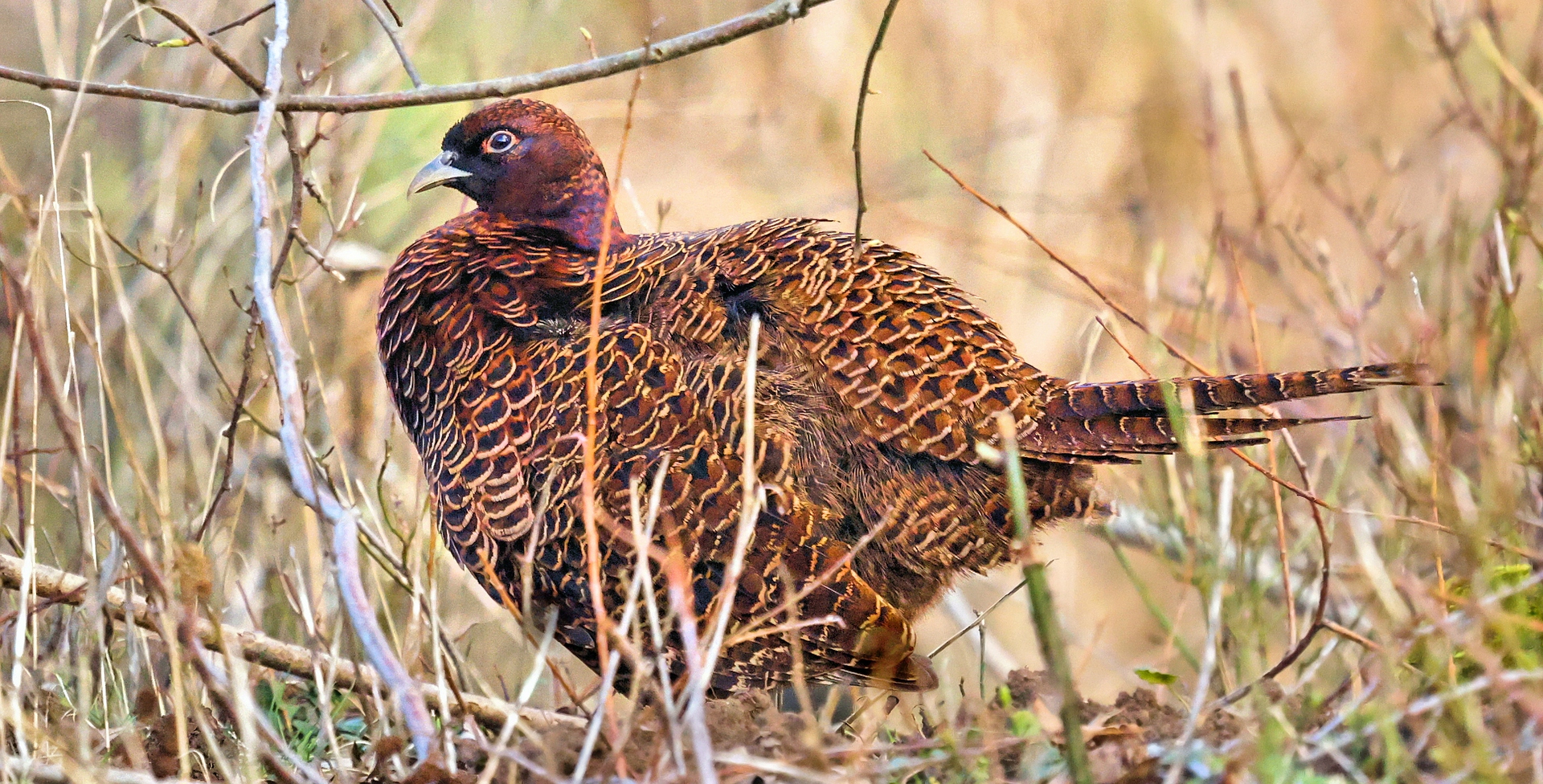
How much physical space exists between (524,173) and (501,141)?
0.11m

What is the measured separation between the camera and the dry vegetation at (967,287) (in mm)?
2129

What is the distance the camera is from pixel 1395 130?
7734 mm

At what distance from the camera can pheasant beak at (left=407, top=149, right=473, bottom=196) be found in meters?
3.58

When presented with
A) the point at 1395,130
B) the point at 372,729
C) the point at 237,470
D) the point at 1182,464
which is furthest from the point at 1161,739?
the point at 1395,130

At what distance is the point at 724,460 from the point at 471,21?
3813 mm

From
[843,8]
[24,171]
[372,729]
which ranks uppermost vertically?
[843,8]

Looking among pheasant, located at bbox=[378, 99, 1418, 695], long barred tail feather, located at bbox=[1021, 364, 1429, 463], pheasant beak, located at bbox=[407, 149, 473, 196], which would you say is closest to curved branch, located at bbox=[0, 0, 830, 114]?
pheasant, located at bbox=[378, 99, 1418, 695]

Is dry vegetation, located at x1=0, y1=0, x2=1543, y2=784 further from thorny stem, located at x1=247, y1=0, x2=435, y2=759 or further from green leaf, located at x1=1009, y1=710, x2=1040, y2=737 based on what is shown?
thorny stem, located at x1=247, y1=0, x2=435, y2=759

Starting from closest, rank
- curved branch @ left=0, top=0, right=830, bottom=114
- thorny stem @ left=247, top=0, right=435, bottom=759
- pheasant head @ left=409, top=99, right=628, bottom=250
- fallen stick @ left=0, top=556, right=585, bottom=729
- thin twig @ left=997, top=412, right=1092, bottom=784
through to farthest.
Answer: thin twig @ left=997, top=412, right=1092, bottom=784 < thorny stem @ left=247, top=0, right=435, bottom=759 < curved branch @ left=0, top=0, right=830, bottom=114 < fallen stick @ left=0, top=556, right=585, bottom=729 < pheasant head @ left=409, top=99, right=628, bottom=250

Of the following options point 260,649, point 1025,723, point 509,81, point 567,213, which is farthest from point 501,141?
point 1025,723

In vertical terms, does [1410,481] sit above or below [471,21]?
below

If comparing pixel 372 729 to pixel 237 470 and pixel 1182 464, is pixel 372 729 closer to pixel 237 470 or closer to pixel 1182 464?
pixel 237 470

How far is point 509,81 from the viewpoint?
2463 mm

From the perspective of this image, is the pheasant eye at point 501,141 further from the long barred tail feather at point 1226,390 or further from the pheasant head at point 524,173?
the long barred tail feather at point 1226,390
